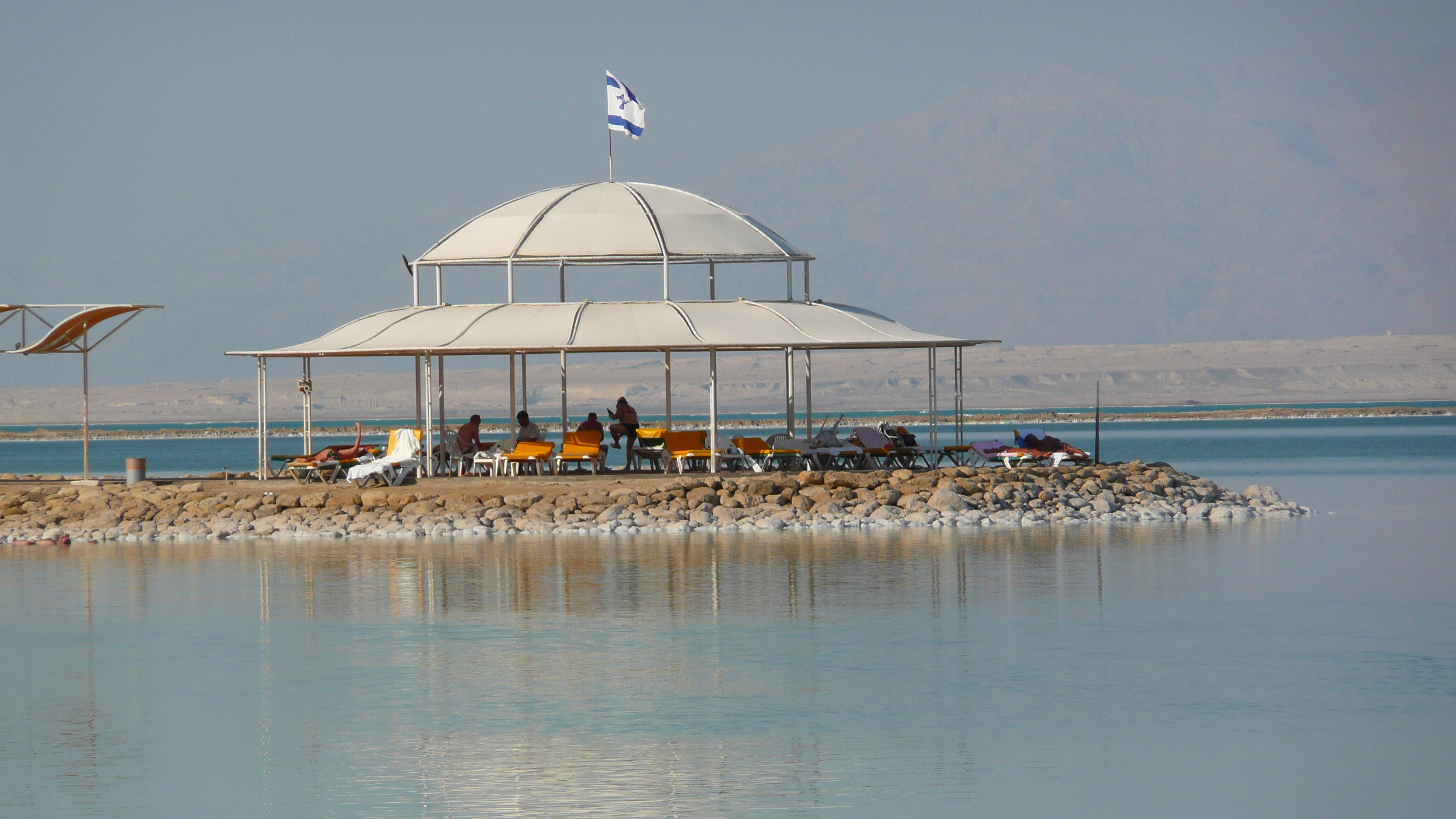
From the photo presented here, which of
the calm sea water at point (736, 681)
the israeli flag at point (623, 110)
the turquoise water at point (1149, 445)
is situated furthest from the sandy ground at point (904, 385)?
the calm sea water at point (736, 681)

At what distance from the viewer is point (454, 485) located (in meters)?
24.3

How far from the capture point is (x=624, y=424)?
2575cm

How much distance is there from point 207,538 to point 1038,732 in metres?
15.8

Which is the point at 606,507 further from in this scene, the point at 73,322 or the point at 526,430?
the point at 73,322

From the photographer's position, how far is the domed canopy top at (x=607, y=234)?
85.7 feet

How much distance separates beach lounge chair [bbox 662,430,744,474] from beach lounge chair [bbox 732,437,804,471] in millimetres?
156

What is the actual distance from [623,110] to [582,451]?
6.69 m

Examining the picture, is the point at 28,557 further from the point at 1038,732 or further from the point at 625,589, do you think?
the point at 1038,732

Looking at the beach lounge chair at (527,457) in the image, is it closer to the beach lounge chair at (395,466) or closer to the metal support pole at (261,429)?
the beach lounge chair at (395,466)

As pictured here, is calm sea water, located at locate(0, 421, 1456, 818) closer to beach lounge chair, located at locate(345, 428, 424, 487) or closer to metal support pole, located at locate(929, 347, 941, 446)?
beach lounge chair, located at locate(345, 428, 424, 487)

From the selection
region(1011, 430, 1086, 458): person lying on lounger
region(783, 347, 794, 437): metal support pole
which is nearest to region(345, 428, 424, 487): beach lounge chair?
region(783, 347, 794, 437): metal support pole

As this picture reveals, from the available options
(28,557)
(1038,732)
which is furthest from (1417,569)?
Result: (28,557)

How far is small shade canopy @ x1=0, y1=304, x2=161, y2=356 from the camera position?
2605 centimetres

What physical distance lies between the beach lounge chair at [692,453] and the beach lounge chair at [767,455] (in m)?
0.16
